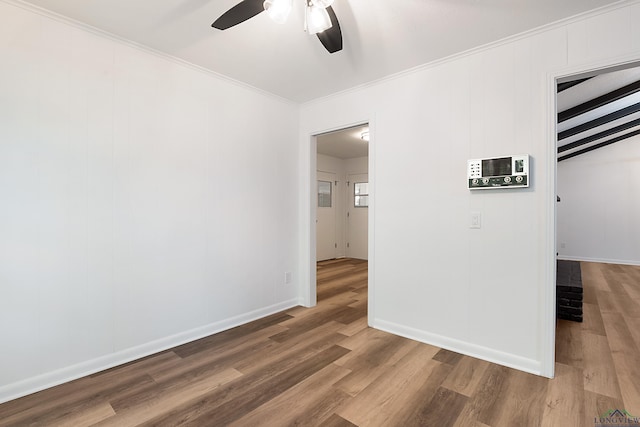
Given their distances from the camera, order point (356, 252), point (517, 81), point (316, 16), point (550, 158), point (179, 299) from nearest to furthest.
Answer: point (316, 16)
point (550, 158)
point (517, 81)
point (179, 299)
point (356, 252)

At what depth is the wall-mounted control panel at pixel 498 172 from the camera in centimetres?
210

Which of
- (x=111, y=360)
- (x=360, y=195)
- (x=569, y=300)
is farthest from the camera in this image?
(x=360, y=195)

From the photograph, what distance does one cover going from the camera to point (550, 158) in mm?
2021

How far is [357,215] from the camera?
7.14m

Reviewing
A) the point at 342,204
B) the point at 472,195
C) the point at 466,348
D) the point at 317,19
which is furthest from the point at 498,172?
the point at 342,204

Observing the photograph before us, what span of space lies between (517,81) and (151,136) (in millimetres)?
2901

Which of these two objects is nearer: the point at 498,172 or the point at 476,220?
the point at 498,172

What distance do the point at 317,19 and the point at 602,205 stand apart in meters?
8.38

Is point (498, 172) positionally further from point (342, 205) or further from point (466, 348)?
point (342, 205)

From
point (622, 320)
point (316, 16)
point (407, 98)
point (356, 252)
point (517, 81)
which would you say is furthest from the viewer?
point (356, 252)

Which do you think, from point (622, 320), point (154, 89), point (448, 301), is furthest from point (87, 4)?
point (622, 320)

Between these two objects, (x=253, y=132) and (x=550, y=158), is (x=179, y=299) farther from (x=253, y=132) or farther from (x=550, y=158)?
(x=550, y=158)

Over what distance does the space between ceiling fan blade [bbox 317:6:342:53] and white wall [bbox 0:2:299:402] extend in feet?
4.73

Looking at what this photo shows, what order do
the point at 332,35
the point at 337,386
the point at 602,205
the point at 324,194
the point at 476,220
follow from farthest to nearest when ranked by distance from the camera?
the point at 324,194
the point at 602,205
the point at 476,220
the point at 337,386
the point at 332,35
